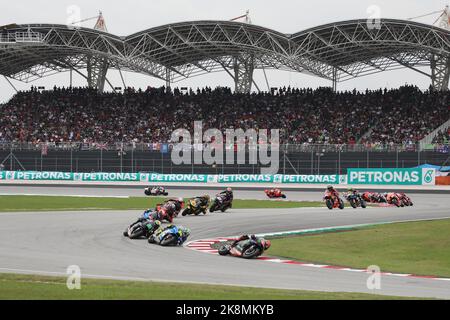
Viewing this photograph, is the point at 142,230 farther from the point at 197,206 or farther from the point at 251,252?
the point at 197,206

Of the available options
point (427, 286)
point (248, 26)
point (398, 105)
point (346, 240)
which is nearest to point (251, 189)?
point (248, 26)

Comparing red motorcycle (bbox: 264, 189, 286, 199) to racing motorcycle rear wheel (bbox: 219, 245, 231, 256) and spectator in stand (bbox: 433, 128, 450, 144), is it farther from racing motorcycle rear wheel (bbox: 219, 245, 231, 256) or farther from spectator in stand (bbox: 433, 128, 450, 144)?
racing motorcycle rear wheel (bbox: 219, 245, 231, 256)

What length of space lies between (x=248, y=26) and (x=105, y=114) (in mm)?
17506

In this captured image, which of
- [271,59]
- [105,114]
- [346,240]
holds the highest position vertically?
[271,59]

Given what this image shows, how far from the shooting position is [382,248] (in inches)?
786

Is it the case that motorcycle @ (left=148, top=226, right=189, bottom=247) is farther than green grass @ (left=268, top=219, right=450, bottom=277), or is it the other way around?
motorcycle @ (left=148, top=226, right=189, bottom=247)

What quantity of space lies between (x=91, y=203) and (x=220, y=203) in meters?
9.08

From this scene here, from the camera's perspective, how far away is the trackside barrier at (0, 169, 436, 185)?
50.5m

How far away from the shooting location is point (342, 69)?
6444cm

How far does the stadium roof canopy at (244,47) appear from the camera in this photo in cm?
5666

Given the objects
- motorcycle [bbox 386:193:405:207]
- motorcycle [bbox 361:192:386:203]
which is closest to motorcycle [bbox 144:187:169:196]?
motorcycle [bbox 361:192:386:203]

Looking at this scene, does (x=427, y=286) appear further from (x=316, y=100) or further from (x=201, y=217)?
(x=316, y=100)

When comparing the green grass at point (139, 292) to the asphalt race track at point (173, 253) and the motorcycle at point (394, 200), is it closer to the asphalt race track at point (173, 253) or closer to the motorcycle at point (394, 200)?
the asphalt race track at point (173, 253)

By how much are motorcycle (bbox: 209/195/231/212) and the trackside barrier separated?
22.8 meters
